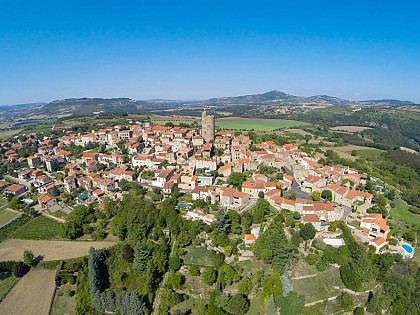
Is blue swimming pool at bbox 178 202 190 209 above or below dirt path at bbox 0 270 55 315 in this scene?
above

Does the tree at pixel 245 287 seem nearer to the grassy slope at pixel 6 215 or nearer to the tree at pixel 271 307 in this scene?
the tree at pixel 271 307

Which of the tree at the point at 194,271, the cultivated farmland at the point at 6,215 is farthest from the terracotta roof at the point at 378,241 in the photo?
the cultivated farmland at the point at 6,215

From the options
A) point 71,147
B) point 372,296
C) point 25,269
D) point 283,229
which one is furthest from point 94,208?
point 372,296

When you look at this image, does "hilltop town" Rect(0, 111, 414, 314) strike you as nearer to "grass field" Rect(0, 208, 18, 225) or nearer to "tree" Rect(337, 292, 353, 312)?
"tree" Rect(337, 292, 353, 312)

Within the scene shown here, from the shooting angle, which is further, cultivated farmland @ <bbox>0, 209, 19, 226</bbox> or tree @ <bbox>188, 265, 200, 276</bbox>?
cultivated farmland @ <bbox>0, 209, 19, 226</bbox>

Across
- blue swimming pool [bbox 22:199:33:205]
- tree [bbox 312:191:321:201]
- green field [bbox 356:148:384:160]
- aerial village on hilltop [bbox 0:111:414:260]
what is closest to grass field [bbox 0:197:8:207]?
aerial village on hilltop [bbox 0:111:414:260]

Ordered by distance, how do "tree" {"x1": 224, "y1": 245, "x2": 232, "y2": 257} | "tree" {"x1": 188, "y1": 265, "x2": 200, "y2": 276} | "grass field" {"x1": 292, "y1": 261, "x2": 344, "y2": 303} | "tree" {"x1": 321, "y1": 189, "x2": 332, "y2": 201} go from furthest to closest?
"tree" {"x1": 321, "y1": 189, "x2": 332, "y2": 201} → "tree" {"x1": 224, "y1": 245, "x2": 232, "y2": 257} → "tree" {"x1": 188, "y1": 265, "x2": 200, "y2": 276} → "grass field" {"x1": 292, "y1": 261, "x2": 344, "y2": 303}

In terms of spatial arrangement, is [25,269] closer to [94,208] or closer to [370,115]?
[94,208]
